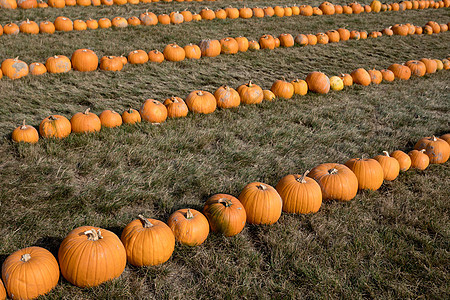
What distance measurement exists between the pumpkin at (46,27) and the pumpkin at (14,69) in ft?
10.8

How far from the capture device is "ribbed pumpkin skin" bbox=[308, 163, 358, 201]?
3895 millimetres

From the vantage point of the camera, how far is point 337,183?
12.8 feet

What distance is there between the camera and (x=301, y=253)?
10.5ft

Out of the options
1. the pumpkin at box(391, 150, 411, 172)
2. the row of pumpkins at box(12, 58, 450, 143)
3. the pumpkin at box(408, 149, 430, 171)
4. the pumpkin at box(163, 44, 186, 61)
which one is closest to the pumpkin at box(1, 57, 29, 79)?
the row of pumpkins at box(12, 58, 450, 143)

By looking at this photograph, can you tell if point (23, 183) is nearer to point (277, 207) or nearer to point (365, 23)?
point (277, 207)

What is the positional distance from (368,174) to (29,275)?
335 centimetres

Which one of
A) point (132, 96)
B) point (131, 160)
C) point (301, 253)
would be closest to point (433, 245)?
point (301, 253)

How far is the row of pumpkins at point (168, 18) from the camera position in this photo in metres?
9.66

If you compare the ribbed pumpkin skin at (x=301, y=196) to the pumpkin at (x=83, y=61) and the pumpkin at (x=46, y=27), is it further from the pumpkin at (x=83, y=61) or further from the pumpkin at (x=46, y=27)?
the pumpkin at (x=46, y=27)

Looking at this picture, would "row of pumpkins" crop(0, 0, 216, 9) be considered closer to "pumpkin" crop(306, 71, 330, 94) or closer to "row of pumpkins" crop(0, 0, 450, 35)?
"row of pumpkins" crop(0, 0, 450, 35)

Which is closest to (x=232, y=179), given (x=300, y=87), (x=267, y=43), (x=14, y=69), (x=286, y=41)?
(x=300, y=87)

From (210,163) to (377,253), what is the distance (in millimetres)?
2148

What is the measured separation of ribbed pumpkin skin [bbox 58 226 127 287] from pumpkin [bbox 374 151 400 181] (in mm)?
3085

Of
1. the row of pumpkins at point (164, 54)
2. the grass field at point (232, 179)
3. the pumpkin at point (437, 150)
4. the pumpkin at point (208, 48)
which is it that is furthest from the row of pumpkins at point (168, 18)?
the pumpkin at point (437, 150)
